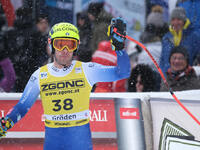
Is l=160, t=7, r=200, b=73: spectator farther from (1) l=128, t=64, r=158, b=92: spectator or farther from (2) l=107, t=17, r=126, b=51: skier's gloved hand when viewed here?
(2) l=107, t=17, r=126, b=51: skier's gloved hand

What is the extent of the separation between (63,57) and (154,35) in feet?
9.31

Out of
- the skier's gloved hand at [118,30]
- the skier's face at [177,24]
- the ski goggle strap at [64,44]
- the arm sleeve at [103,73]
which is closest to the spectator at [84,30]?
the skier's face at [177,24]

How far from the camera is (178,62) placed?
4793 mm

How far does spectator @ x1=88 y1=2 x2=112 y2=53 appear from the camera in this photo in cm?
552

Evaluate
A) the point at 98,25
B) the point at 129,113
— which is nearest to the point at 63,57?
the point at 129,113

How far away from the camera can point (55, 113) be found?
3.36 metres

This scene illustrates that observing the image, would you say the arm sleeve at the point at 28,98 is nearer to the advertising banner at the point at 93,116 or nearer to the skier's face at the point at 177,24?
the advertising banner at the point at 93,116

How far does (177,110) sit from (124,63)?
3.58ft

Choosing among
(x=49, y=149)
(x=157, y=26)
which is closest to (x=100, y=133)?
(x=49, y=149)

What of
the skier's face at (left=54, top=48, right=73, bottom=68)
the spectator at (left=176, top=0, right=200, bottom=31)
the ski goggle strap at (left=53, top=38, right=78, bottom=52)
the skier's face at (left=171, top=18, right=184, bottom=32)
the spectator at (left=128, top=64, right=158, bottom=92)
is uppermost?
the spectator at (left=176, top=0, right=200, bottom=31)

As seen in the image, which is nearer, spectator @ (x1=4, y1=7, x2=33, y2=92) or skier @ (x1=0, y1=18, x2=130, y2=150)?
skier @ (x1=0, y1=18, x2=130, y2=150)

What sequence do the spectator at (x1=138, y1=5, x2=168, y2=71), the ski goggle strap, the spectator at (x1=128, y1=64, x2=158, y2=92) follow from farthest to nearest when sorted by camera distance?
the spectator at (x1=138, y1=5, x2=168, y2=71) < the spectator at (x1=128, y1=64, x2=158, y2=92) < the ski goggle strap

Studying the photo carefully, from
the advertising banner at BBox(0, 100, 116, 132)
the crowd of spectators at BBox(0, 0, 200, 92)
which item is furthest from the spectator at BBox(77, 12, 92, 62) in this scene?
the advertising banner at BBox(0, 100, 116, 132)

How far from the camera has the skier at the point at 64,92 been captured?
10.8ft
